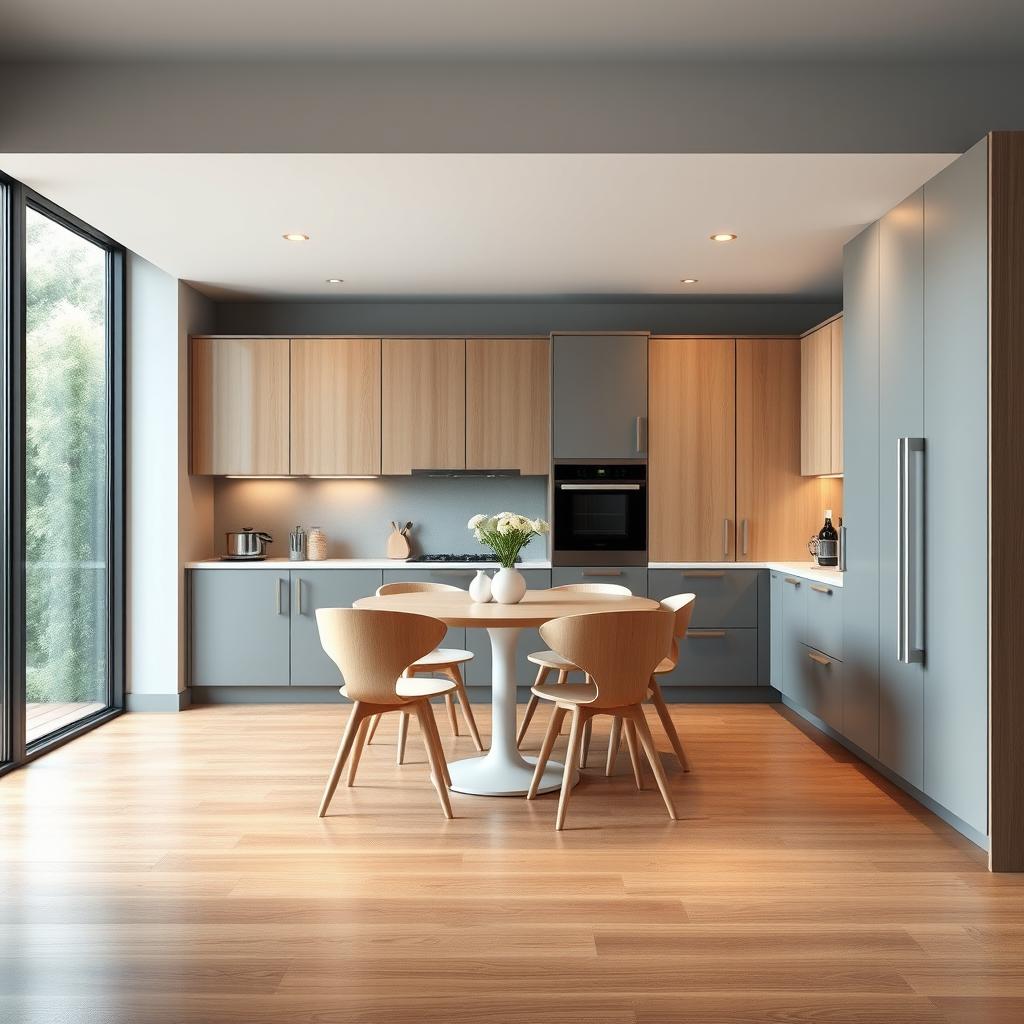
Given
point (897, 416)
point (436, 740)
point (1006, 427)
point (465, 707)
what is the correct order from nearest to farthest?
point (1006, 427), point (436, 740), point (897, 416), point (465, 707)

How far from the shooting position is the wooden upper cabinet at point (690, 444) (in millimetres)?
6012

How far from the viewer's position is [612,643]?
3.52 meters

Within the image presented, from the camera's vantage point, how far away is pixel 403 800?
12.7 ft

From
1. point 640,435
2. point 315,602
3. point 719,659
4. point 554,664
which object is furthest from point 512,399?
point 554,664

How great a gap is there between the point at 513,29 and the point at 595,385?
9.14 feet

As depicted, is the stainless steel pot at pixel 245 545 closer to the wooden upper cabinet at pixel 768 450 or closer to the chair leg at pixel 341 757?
the chair leg at pixel 341 757

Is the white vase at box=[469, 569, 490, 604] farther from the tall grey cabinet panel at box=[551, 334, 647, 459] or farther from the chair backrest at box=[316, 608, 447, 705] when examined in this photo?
the tall grey cabinet panel at box=[551, 334, 647, 459]

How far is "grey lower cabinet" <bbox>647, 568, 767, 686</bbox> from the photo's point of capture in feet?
19.2

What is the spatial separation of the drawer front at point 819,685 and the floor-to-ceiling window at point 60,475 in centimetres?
381

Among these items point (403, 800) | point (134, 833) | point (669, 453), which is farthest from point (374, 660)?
point (669, 453)

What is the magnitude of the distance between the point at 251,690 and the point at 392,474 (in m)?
1.62

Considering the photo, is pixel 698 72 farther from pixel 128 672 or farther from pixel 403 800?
pixel 128 672

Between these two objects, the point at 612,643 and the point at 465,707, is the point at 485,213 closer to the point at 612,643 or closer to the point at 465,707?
the point at 612,643

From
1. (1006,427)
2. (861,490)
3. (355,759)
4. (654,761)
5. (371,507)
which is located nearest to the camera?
(1006,427)
